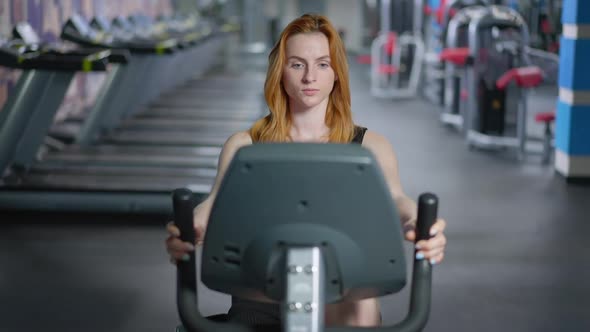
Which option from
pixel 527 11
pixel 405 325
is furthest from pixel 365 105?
pixel 405 325

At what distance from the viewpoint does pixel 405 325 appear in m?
1.30

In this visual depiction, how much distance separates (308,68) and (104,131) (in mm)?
4722

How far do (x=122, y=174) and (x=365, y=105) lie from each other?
19.0 ft

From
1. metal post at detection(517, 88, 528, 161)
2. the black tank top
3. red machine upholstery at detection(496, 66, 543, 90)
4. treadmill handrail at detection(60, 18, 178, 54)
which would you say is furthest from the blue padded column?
the black tank top

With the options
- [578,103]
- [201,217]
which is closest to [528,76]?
[578,103]

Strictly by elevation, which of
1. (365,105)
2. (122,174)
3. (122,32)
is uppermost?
(122,32)

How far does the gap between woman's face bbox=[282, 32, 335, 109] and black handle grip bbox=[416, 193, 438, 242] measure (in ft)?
1.20

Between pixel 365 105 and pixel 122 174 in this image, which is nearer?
pixel 122 174

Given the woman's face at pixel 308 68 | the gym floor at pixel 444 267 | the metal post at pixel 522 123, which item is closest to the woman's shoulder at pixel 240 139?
the woman's face at pixel 308 68

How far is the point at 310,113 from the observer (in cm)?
167

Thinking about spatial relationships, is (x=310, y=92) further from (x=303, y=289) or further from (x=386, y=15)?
(x=386, y=15)

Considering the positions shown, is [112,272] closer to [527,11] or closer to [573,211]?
[573,211]

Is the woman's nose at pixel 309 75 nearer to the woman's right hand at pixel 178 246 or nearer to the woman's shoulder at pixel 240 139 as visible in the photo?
the woman's shoulder at pixel 240 139

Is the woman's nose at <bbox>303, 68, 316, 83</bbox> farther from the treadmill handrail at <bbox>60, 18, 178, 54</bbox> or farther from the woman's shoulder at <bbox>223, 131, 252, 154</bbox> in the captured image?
the treadmill handrail at <bbox>60, 18, 178, 54</bbox>
